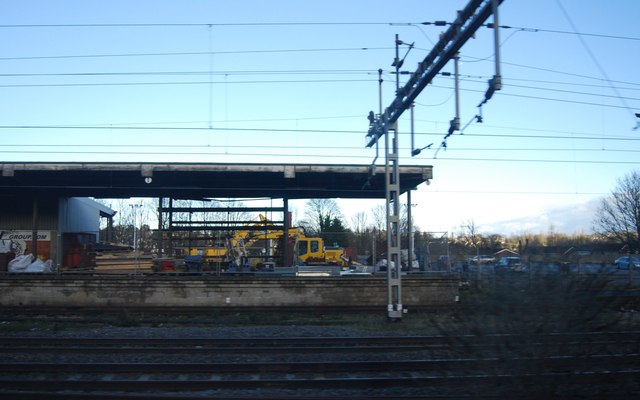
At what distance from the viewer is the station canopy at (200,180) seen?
25.8m

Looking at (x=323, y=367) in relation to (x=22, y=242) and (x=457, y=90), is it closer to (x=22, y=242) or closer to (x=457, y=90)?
(x=457, y=90)

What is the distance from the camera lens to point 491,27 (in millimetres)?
11266

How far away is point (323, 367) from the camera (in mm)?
11148

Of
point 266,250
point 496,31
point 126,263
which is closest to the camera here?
point 496,31

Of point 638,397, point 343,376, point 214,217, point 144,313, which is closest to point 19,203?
point 214,217

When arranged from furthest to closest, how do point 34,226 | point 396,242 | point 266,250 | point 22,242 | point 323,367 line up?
point 266,250
point 22,242
point 34,226
point 396,242
point 323,367

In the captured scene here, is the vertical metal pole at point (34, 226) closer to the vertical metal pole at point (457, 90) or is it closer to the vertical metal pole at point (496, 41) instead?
the vertical metal pole at point (457, 90)

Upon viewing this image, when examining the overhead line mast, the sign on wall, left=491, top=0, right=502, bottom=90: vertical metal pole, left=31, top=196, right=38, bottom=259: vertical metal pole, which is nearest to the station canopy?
left=31, top=196, right=38, bottom=259: vertical metal pole

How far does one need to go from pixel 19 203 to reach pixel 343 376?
27.5 m

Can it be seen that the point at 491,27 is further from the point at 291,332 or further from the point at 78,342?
the point at 78,342

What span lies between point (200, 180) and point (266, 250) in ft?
19.9

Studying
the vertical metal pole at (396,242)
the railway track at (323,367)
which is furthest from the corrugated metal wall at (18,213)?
the vertical metal pole at (396,242)

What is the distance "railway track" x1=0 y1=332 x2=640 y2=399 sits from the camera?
572cm

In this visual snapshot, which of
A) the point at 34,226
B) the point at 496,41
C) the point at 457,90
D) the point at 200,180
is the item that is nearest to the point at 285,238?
the point at 200,180
